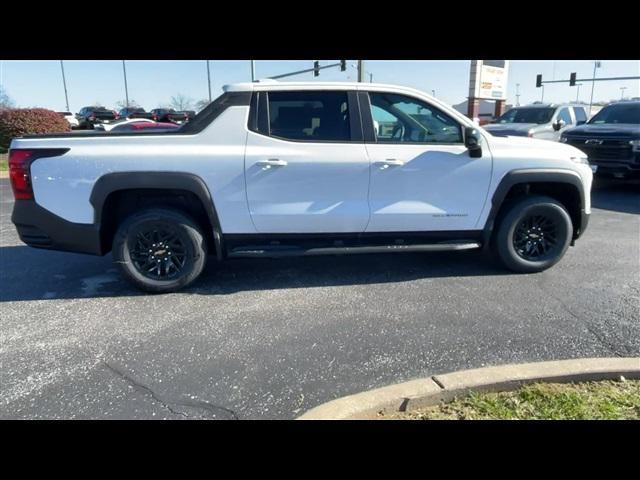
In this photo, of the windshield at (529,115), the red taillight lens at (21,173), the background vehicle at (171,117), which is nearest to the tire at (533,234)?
the red taillight lens at (21,173)

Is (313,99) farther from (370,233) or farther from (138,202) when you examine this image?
(138,202)

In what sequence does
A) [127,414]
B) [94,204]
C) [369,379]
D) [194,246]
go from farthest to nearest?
[194,246] < [94,204] < [369,379] < [127,414]

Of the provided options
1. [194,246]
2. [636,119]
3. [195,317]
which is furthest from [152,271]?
[636,119]

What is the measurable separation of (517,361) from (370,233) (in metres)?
1.75

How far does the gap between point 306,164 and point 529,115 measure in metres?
9.73

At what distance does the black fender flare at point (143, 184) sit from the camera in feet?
11.8

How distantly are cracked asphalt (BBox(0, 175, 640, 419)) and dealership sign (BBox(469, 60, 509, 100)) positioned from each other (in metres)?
22.2

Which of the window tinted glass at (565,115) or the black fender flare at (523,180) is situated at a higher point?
the window tinted glass at (565,115)

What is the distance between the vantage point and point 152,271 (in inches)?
155

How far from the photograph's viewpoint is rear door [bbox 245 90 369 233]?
379 cm

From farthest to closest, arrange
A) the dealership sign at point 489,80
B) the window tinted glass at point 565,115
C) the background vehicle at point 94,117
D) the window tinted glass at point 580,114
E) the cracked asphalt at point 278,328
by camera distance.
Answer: the background vehicle at point 94,117 → the dealership sign at point 489,80 → the window tinted glass at point 580,114 → the window tinted glass at point 565,115 → the cracked asphalt at point 278,328

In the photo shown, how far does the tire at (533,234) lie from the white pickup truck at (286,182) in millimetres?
22

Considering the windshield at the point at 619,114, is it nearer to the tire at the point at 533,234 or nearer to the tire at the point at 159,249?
the tire at the point at 533,234

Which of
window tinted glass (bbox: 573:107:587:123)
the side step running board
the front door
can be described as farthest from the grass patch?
window tinted glass (bbox: 573:107:587:123)
